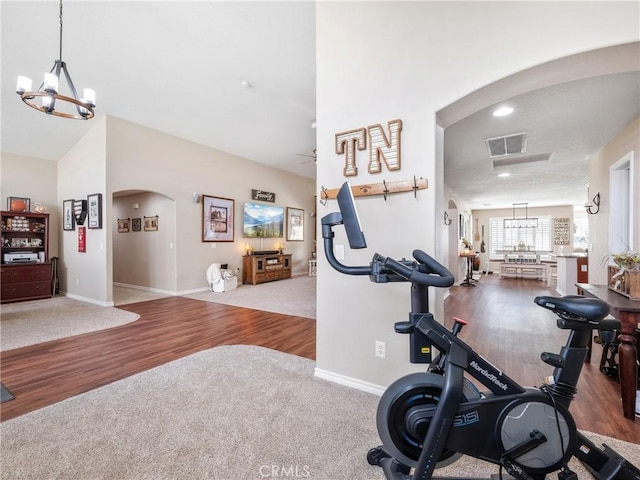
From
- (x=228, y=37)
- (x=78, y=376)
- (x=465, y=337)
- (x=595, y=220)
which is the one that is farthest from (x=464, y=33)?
(x=595, y=220)

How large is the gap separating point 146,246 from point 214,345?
475 centimetres

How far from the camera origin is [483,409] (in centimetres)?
124

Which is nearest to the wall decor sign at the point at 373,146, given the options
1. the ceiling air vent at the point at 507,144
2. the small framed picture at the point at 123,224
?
the ceiling air vent at the point at 507,144

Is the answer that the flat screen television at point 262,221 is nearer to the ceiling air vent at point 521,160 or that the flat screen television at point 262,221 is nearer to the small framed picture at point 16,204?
the small framed picture at point 16,204

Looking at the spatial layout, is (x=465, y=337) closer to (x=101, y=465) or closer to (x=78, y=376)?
(x=101, y=465)

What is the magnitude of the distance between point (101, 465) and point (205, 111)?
17.9ft

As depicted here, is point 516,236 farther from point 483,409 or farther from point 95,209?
point 95,209

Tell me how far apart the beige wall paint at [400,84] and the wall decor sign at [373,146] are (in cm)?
5

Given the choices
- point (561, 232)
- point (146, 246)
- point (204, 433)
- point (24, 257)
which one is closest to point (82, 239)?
point (24, 257)

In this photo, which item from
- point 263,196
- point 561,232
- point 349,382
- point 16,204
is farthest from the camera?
point 561,232

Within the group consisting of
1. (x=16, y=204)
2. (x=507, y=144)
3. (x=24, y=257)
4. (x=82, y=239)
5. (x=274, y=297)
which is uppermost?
(x=507, y=144)

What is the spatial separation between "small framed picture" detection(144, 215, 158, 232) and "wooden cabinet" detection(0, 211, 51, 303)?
1.74 m

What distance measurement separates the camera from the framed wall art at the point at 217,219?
22.4 ft

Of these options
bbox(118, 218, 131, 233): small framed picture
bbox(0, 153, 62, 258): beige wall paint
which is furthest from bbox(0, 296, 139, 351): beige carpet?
bbox(118, 218, 131, 233): small framed picture
